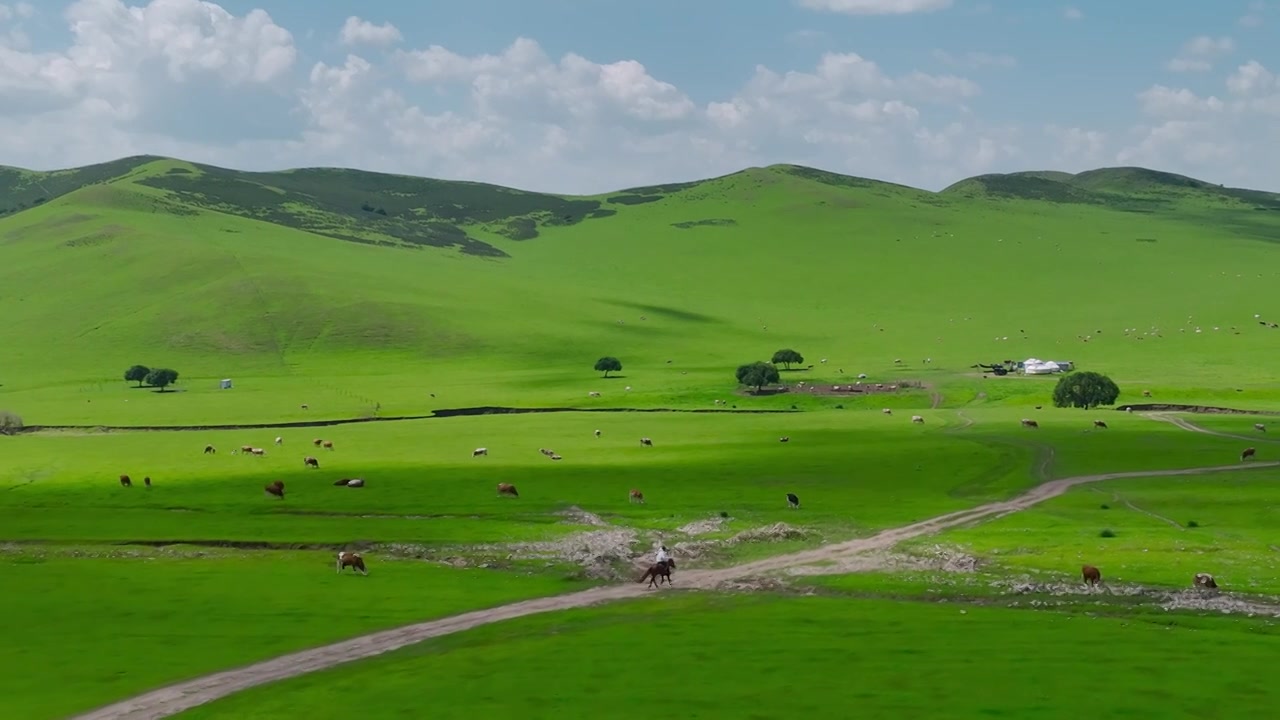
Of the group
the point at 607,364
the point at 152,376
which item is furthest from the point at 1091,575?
the point at 152,376

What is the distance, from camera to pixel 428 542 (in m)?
48.5

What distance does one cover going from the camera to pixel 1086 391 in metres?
95.6

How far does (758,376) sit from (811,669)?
268 ft

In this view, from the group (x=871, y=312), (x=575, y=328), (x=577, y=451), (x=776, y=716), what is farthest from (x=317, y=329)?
(x=776, y=716)

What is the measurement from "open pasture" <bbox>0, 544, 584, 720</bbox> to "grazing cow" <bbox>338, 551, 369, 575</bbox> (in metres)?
0.36

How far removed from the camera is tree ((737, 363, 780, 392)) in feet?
363

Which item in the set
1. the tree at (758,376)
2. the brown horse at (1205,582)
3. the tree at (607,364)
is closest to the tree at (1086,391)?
the tree at (758,376)

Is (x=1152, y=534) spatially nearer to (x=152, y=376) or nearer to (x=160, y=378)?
(x=160, y=378)

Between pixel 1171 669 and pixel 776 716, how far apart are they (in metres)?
10.3

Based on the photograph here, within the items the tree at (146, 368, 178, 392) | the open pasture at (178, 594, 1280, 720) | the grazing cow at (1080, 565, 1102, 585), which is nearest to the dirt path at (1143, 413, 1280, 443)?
the grazing cow at (1080, 565, 1102, 585)

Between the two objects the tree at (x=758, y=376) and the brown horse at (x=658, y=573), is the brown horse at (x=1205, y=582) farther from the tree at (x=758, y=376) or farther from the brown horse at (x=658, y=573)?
the tree at (x=758, y=376)

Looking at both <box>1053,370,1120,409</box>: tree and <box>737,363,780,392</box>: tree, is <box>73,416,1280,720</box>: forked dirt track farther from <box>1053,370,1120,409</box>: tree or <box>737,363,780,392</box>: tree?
<box>737,363,780,392</box>: tree

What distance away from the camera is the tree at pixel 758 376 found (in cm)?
11050

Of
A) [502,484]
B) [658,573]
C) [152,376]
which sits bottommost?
[658,573]
